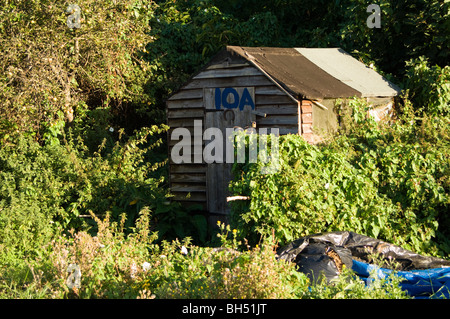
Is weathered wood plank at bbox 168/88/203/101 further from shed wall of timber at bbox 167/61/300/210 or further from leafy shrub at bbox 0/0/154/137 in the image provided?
leafy shrub at bbox 0/0/154/137

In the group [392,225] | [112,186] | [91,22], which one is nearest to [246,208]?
[392,225]

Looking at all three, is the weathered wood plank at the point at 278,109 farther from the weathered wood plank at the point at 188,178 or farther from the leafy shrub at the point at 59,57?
the leafy shrub at the point at 59,57

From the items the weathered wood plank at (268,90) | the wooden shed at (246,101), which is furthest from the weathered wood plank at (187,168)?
the weathered wood plank at (268,90)

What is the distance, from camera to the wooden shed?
328 inches

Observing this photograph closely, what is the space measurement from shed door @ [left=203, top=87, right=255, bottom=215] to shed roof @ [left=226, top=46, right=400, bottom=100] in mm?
611

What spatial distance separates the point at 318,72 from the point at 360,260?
13.8ft

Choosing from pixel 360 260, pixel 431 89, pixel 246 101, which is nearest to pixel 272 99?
pixel 246 101

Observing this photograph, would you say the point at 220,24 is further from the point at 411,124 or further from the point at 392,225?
the point at 392,225

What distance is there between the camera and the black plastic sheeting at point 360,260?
5.83 metres

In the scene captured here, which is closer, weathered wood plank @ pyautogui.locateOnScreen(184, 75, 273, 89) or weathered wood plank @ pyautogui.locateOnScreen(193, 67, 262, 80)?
weathered wood plank @ pyautogui.locateOnScreen(184, 75, 273, 89)

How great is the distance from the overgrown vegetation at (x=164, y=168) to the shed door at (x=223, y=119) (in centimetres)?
47

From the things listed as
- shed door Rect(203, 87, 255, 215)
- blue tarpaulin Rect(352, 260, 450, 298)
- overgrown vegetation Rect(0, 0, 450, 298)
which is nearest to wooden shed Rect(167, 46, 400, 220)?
shed door Rect(203, 87, 255, 215)

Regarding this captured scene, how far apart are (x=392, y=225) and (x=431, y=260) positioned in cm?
105

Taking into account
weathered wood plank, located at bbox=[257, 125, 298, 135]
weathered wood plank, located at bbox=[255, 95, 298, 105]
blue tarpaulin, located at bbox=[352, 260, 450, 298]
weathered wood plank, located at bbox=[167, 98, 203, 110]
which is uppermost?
weathered wood plank, located at bbox=[167, 98, 203, 110]
